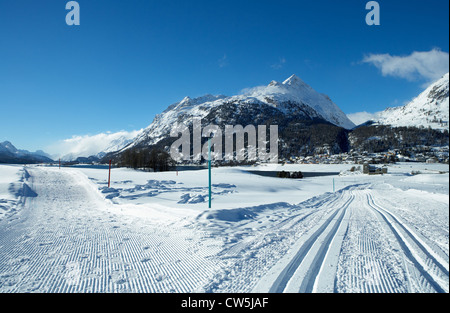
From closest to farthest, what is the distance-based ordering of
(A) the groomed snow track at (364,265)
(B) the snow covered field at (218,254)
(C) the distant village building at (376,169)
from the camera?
(A) the groomed snow track at (364,265) < (B) the snow covered field at (218,254) < (C) the distant village building at (376,169)

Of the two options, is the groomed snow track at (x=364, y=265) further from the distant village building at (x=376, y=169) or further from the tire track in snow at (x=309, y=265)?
the distant village building at (x=376, y=169)

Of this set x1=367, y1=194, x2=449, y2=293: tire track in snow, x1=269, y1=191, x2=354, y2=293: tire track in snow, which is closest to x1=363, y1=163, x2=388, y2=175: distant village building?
x1=367, y1=194, x2=449, y2=293: tire track in snow

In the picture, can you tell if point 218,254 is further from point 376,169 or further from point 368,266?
point 376,169

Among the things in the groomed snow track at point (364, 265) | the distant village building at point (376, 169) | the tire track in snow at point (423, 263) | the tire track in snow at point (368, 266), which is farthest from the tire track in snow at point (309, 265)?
the distant village building at point (376, 169)

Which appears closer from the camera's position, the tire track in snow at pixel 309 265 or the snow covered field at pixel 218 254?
the tire track in snow at pixel 309 265

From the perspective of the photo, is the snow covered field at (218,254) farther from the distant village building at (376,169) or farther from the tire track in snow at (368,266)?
the distant village building at (376,169)

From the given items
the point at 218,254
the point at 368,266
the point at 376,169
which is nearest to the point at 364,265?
the point at 368,266

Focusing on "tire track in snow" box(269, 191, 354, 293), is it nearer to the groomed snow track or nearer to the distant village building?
the groomed snow track

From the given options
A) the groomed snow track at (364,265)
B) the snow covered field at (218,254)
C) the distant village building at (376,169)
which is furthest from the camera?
the distant village building at (376,169)

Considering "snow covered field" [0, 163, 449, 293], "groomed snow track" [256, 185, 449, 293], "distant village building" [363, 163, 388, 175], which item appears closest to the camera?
"groomed snow track" [256, 185, 449, 293]
